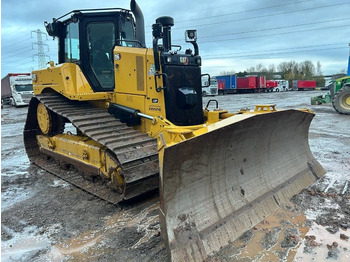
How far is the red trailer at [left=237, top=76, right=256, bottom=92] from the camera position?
41.6 meters

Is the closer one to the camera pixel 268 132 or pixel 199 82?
pixel 268 132

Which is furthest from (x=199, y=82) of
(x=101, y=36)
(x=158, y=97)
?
(x=101, y=36)

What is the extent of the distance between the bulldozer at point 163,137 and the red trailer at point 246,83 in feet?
124

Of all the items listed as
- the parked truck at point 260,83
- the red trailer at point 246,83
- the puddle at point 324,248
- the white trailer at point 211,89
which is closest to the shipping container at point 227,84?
the red trailer at point 246,83

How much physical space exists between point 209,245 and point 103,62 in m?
3.68

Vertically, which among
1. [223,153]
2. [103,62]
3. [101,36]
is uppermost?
[101,36]

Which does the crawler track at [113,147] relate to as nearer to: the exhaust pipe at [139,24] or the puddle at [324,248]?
the exhaust pipe at [139,24]

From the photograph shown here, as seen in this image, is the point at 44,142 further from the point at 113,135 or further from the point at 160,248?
the point at 160,248

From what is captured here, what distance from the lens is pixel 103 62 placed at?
17.4ft

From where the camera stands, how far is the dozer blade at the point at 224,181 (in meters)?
2.79

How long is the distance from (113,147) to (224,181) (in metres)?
1.48

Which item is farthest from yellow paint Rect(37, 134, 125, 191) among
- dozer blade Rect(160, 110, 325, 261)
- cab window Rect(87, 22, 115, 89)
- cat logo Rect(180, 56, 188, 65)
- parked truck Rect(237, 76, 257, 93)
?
parked truck Rect(237, 76, 257, 93)

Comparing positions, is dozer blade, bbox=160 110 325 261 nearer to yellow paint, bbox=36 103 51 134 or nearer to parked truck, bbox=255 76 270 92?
yellow paint, bbox=36 103 51 134

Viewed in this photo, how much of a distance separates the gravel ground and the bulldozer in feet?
0.61
